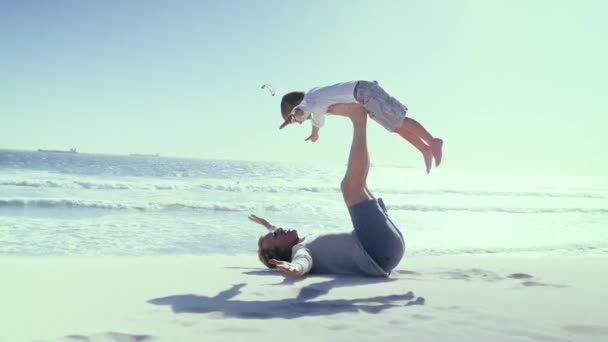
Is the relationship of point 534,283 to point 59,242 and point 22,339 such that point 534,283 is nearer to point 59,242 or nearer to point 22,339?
point 22,339

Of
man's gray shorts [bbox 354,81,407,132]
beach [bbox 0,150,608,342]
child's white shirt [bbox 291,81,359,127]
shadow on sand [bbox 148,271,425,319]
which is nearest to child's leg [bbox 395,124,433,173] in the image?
man's gray shorts [bbox 354,81,407,132]

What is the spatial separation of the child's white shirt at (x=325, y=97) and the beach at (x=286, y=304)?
1.59 metres

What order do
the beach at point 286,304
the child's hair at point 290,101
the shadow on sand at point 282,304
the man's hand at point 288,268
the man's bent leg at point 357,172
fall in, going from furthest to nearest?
1. the child's hair at point 290,101
2. the man's bent leg at point 357,172
3. the man's hand at point 288,268
4. the shadow on sand at point 282,304
5. the beach at point 286,304

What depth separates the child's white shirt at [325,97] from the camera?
421cm

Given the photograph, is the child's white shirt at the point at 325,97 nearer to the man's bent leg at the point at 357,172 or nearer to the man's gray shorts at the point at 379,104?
the man's gray shorts at the point at 379,104

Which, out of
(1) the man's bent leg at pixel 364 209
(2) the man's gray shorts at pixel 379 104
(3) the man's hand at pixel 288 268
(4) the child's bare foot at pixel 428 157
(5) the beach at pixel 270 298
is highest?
(2) the man's gray shorts at pixel 379 104

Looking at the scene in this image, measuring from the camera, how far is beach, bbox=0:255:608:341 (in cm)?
256

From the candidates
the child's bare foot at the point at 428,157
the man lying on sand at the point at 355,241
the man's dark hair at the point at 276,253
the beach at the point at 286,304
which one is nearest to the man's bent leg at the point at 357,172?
the man lying on sand at the point at 355,241

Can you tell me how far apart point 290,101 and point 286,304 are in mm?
2395

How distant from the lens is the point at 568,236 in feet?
34.1

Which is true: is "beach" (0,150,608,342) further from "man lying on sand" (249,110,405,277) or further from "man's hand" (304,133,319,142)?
"man's hand" (304,133,319,142)

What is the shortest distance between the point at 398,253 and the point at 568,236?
8056mm

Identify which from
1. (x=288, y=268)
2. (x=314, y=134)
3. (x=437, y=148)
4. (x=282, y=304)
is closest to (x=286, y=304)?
(x=282, y=304)

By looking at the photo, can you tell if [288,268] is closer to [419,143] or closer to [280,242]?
[280,242]
